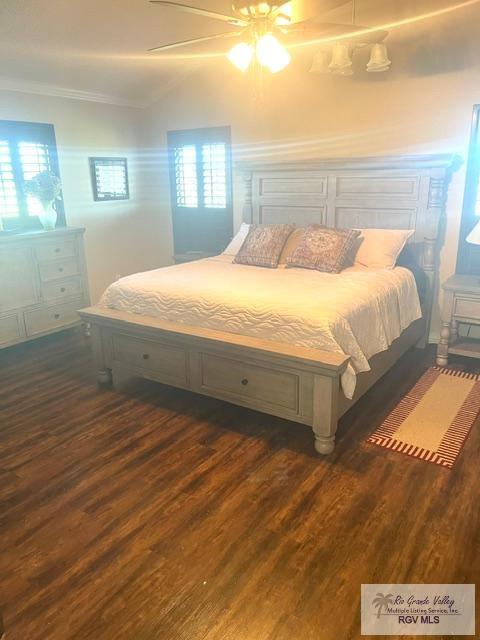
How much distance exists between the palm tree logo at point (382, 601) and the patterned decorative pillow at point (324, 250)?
7.53ft

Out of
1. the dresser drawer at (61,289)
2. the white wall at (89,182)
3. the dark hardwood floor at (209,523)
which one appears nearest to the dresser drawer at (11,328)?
the dresser drawer at (61,289)

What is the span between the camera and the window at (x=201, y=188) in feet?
16.9

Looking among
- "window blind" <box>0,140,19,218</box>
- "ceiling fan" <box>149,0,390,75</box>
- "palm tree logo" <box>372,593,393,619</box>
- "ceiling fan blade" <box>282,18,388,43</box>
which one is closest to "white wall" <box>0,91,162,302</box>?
"window blind" <box>0,140,19,218</box>

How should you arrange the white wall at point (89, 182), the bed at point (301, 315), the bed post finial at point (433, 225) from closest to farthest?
the bed at point (301, 315) → the bed post finial at point (433, 225) → the white wall at point (89, 182)

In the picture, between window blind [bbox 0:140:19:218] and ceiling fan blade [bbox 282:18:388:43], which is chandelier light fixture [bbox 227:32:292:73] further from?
window blind [bbox 0:140:19:218]

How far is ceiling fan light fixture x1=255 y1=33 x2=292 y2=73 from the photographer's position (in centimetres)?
253

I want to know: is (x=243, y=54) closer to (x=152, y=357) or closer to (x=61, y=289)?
(x=152, y=357)

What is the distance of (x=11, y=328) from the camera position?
13.7ft

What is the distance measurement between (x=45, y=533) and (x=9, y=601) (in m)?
0.35

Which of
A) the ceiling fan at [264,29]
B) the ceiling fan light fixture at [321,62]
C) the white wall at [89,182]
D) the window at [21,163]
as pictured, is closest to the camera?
the ceiling fan at [264,29]

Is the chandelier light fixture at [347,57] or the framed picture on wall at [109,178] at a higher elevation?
the chandelier light fixture at [347,57]

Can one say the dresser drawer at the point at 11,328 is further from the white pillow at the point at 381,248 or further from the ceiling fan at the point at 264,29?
the white pillow at the point at 381,248

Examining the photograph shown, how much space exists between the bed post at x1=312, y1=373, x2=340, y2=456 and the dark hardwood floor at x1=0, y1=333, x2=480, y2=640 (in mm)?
90

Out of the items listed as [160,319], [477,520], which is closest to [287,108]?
[160,319]
